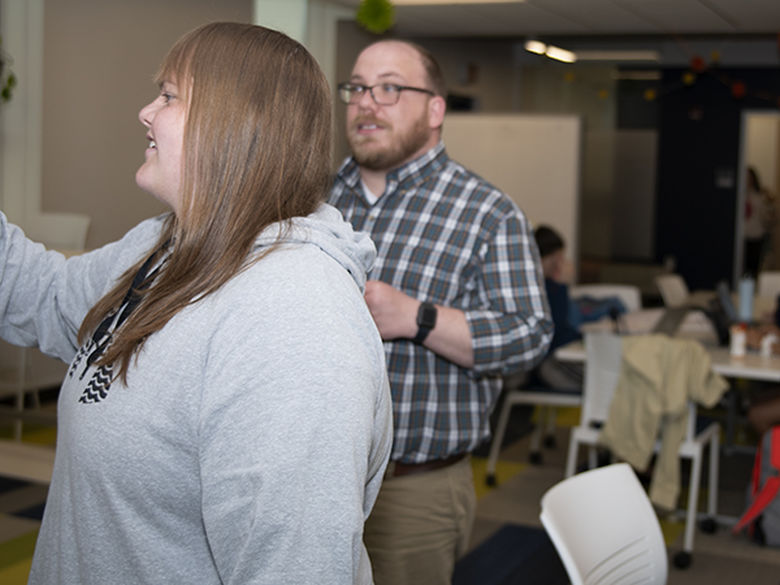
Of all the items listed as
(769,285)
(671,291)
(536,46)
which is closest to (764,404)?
(671,291)

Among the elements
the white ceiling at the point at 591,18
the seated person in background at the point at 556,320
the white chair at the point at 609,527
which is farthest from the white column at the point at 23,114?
the white ceiling at the point at 591,18

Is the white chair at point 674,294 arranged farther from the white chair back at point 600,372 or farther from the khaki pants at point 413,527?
the khaki pants at point 413,527

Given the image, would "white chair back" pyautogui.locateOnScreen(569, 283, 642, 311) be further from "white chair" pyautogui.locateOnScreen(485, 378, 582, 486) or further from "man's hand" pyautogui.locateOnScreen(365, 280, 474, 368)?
"man's hand" pyautogui.locateOnScreen(365, 280, 474, 368)

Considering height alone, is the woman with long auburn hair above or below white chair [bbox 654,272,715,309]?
above

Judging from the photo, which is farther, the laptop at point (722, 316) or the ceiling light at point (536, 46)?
the ceiling light at point (536, 46)

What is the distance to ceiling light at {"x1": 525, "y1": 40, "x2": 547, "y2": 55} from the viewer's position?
10836mm

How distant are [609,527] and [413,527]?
1.35 feet

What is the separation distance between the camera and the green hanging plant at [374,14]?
707cm

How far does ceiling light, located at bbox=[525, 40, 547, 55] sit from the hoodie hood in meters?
10.1

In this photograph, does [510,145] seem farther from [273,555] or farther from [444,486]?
[273,555]

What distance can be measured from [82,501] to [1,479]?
64.0 inches

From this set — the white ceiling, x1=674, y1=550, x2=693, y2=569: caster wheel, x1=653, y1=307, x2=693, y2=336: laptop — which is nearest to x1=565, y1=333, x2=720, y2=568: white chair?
x1=674, y1=550, x2=693, y2=569: caster wheel

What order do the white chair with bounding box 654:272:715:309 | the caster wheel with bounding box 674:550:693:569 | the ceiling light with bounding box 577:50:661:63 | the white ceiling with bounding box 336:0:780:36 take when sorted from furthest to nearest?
1. the ceiling light with bounding box 577:50:661:63
2. the white ceiling with bounding box 336:0:780:36
3. the white chair with bounding box 654:272:715:309
4. the caster wheel with bounding box 674:550:693:569

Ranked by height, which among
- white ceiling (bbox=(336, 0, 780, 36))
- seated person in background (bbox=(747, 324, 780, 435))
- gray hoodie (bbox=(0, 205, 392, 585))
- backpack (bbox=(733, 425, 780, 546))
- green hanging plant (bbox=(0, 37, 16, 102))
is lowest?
backpack (bbox=(733, 425, 780, 546))
